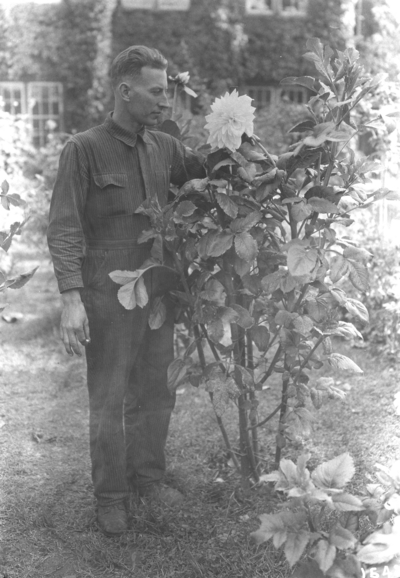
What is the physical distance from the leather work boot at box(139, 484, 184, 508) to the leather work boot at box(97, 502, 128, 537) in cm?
17

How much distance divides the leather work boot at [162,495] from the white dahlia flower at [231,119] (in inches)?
59.3

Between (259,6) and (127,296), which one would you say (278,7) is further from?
(127,296)

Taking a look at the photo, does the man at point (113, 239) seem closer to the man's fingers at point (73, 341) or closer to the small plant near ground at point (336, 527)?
the man's fingers at point (73, 341)

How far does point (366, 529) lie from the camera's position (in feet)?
8.80

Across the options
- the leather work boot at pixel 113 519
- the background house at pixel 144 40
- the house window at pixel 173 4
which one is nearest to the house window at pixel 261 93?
the background house at pixel 144 40

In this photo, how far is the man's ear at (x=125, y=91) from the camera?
2818 mm

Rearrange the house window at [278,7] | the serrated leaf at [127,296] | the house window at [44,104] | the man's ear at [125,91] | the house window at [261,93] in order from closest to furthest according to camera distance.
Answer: the serrated leaf at [127,296]
the man's ear at [125,91]
the house window at [44,104]
the house window at [278,7]
the house window at [261,93]

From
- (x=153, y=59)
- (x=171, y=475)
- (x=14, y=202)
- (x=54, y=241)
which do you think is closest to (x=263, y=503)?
(x=171, y=475)

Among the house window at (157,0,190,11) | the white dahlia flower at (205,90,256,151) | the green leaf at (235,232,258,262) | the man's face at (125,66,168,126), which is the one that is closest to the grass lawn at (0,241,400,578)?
the green leaf at (235,232,258,262)

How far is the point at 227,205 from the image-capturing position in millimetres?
2547

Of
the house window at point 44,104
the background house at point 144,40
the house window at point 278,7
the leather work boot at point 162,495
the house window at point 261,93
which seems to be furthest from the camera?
the house window at point 261,93

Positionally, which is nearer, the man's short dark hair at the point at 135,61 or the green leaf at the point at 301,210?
the green leaf at the point at 301,210

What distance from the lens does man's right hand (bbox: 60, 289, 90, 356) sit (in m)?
2.69

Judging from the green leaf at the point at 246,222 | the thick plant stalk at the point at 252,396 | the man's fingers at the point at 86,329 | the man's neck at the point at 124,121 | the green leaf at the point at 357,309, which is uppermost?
the man's neck at the point at 124,121
